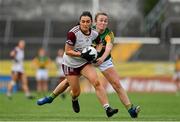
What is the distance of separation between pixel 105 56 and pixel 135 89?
23876 millimetres

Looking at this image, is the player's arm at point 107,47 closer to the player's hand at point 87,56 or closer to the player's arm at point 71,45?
the player's hand at point 87,56

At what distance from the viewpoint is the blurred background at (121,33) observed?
39406 millimetres

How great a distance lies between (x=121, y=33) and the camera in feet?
145

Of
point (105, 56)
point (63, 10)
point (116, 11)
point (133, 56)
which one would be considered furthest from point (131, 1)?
point (105, 56)

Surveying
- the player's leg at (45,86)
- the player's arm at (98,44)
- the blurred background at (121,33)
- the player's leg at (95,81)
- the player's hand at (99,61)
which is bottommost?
the player's leg at (45,86)

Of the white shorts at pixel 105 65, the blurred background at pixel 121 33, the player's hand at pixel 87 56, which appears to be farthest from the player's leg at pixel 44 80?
the player's hand at pixel 87 56

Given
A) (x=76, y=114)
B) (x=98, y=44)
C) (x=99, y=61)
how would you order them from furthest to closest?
(x=76, y=114) < (x=98, y=44) < (x=99, y=61)

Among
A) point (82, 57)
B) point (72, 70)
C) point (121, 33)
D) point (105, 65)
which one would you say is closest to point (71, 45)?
point (82, 57)

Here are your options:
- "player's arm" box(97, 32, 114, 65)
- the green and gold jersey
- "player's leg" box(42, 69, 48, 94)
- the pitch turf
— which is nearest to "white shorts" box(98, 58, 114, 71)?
the green and gold jersey

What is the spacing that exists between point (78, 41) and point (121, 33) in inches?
1160

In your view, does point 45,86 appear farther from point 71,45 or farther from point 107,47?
point 71,45

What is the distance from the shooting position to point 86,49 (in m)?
14.5

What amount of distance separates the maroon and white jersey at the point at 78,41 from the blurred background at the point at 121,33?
2195 centimetres

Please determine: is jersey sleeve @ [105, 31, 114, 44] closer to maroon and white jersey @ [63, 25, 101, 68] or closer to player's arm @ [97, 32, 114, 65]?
player's arm @ [97, 32, 114, 65]
